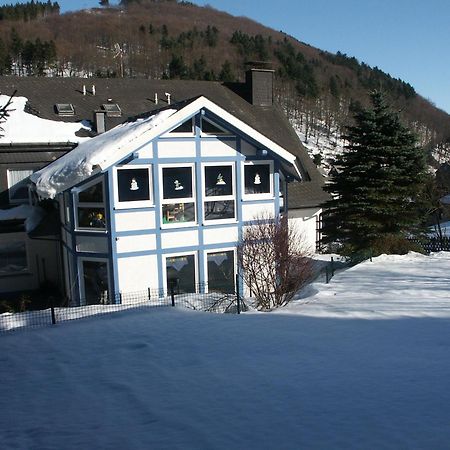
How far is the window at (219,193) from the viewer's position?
1409 centimetres

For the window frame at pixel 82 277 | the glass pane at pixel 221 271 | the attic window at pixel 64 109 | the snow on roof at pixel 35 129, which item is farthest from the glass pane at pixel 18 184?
the glass pane at pixel 221 271

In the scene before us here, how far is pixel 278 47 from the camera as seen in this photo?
13175 centimetres

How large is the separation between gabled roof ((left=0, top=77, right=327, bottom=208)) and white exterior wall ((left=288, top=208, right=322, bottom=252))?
37 cm

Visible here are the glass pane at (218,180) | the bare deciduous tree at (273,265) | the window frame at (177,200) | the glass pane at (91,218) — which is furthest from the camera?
the glass pane at (218,180)

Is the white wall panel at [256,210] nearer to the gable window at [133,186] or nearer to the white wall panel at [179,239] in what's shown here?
A: the white wall panel at [179,239]

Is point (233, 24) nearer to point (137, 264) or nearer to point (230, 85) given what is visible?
point (230, 85)

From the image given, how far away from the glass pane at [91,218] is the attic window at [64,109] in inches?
320

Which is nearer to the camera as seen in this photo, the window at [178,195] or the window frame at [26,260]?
the window at [178,195]

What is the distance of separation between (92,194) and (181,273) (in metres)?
3.19

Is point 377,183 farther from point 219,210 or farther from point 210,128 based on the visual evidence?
point 210,128

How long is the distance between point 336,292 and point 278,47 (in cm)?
12939

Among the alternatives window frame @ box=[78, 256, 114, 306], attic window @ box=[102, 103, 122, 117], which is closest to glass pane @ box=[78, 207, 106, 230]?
window frame @ box=[78, 256, 114, 306]

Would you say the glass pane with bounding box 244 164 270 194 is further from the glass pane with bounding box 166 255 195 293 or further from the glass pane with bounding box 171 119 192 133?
the glass pane with bounding box 166 255 195 293

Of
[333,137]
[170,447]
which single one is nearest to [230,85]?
[170,447]
